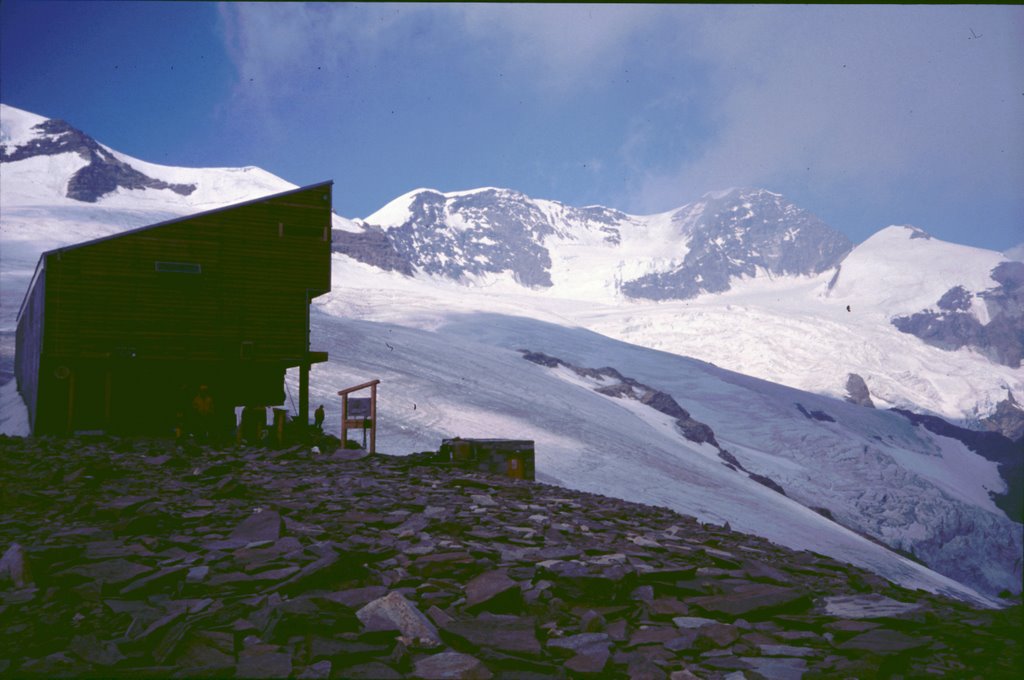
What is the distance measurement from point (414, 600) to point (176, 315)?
20.8m

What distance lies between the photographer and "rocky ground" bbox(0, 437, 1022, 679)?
200 inches

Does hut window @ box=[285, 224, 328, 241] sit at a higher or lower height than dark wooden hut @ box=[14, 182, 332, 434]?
higher

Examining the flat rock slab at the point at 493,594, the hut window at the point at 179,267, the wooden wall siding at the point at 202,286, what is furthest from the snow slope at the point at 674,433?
the flat rock slab at the point at 493,594

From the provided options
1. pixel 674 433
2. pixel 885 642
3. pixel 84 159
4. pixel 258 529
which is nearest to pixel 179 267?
pixel 258 529

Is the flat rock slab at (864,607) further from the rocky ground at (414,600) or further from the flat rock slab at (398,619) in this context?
the flat rock slab at (398,619)

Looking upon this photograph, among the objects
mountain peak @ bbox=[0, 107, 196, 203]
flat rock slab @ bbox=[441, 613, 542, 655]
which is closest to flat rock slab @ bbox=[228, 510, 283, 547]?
flat rock slab @ bbox=[441, 613, 542, 655]

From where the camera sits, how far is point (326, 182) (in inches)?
1045

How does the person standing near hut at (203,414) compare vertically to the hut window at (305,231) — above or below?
below

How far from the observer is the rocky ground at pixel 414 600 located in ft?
16.6

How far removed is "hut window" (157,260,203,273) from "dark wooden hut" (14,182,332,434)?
0.03 meters

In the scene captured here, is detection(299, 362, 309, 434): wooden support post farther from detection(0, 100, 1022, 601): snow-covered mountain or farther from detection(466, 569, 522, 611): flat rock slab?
detection(466, 569, 522, 611): flat rock slab

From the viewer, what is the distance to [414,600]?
6293 mm

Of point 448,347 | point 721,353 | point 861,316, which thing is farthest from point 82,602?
point 861,316

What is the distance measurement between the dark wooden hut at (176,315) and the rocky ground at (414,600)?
14.0 metres
